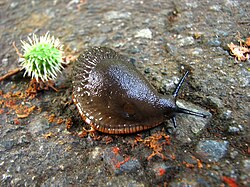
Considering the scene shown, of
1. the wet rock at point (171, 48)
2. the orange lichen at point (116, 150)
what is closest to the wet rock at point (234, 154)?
the orange lichen at point (116, 150)

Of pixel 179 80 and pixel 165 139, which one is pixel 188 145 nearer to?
pixel 165 139

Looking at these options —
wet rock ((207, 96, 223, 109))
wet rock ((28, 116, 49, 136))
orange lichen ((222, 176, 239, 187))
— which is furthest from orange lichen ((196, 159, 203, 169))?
wet rock ((28, 116, 49, 136))

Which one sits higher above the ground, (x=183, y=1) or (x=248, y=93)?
(x=183, y=1)

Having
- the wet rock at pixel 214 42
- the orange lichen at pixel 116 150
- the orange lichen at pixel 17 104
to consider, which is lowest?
the orange lichen at pixel 116 150

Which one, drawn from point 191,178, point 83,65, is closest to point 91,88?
point 83,65

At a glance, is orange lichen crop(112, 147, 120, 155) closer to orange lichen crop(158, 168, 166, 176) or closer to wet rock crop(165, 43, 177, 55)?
orange lichen crop(158, 168, 166, 176)

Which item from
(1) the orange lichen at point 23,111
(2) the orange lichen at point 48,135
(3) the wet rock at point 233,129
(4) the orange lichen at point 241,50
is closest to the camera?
(3) the wet rock at point 233,129

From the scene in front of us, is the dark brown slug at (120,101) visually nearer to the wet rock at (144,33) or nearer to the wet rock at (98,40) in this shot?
the wet rock at (98,40)
